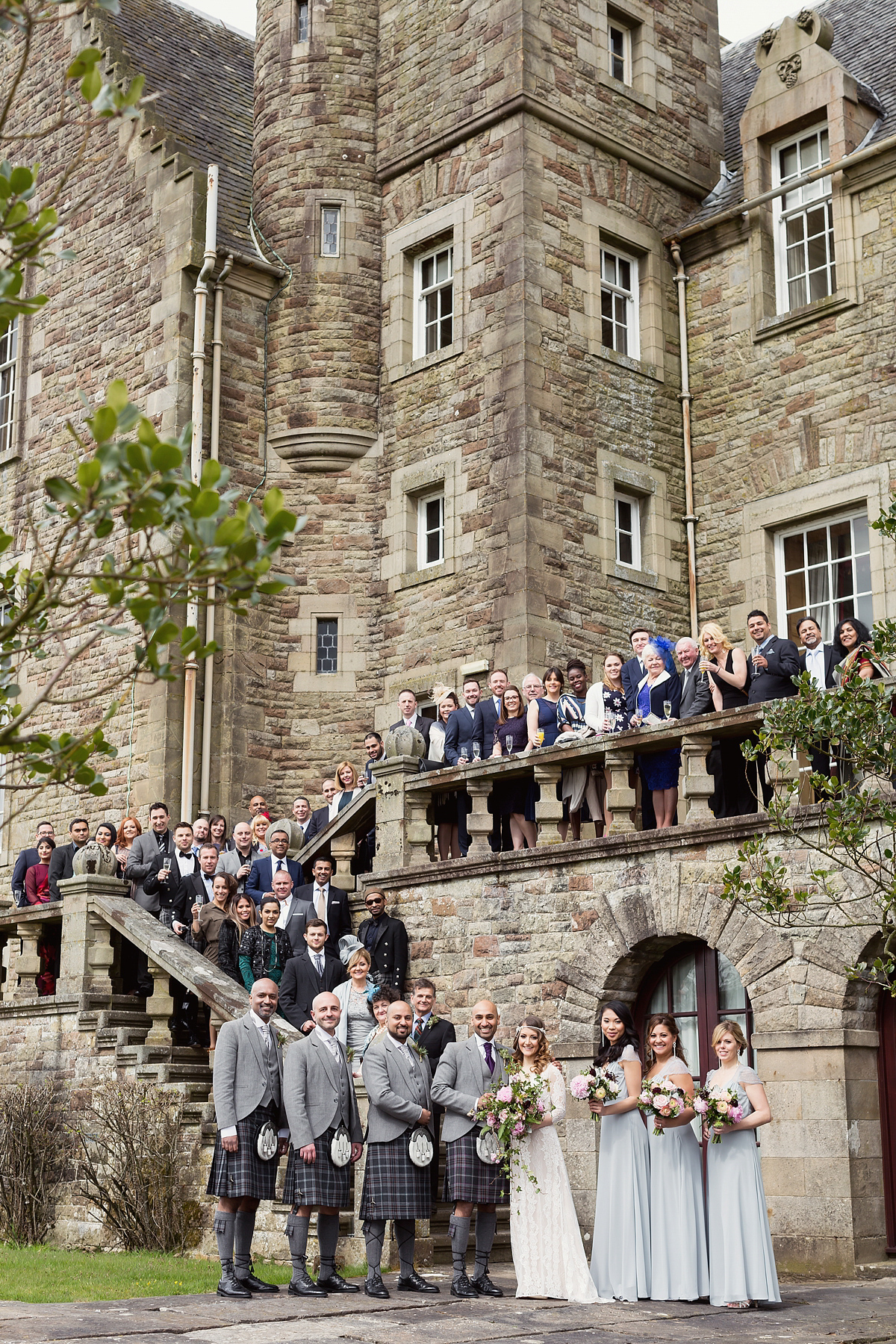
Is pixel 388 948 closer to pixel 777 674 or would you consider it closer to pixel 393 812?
pixel 393 812

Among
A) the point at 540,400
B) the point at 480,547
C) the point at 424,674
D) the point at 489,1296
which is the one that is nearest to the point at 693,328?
the point at 540,400

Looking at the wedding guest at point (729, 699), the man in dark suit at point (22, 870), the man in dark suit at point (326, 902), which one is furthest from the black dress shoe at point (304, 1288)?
the man in dark suit at point (22, 870)

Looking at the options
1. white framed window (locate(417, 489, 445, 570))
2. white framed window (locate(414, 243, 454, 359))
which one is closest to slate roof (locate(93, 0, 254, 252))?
white framed window (locate(414, 243, 454, 359))

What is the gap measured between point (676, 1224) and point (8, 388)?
16.7 metres

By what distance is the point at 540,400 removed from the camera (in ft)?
55.9

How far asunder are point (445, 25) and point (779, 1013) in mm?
13090

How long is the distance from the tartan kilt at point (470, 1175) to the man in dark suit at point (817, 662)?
11.3 ft

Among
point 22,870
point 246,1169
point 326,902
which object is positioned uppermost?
point 22,870

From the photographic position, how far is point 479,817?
42.9 feet

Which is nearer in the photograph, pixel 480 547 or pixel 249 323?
pixel 480 547

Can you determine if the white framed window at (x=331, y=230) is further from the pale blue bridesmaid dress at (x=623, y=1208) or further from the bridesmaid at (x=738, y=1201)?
the bridesmaid at (x=738, y=1201)

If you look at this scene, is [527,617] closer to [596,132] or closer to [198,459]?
[198,459]

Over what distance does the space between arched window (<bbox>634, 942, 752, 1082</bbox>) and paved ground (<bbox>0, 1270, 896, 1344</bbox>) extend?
254cm

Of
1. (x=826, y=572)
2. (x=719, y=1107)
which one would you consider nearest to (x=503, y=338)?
(x=826, y=572)
